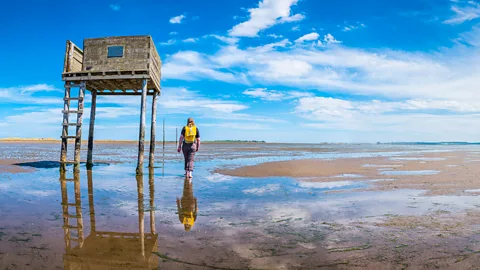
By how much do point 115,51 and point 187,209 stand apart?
424 inches

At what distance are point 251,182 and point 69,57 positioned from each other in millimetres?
10493

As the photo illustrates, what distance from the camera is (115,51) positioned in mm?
14875

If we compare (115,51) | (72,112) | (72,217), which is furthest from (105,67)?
(72,217)

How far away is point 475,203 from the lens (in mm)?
7496

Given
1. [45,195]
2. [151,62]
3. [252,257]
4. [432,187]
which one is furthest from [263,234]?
[151,62]

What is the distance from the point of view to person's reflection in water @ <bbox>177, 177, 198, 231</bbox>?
18.6 feet

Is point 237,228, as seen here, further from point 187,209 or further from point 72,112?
point 72,112

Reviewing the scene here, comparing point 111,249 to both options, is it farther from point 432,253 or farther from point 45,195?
point 45,195

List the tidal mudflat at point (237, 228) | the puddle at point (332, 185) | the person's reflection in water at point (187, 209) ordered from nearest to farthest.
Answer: the tidal mudflat at point (237, 228) → the person's reflection in water at point (187, 209) → the puddle at point (332, 185)

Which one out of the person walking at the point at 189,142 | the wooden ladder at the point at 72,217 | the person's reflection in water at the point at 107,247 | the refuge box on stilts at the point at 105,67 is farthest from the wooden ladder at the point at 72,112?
the person's reflection in water at the point at 107,247

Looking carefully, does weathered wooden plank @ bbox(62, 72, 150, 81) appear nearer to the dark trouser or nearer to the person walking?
the person walking

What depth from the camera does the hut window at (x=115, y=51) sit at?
14.8 meters

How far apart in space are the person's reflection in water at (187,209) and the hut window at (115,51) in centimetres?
856

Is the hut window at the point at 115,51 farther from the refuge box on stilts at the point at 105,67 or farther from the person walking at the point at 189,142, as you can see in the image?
the person walking at the point at 189,142
